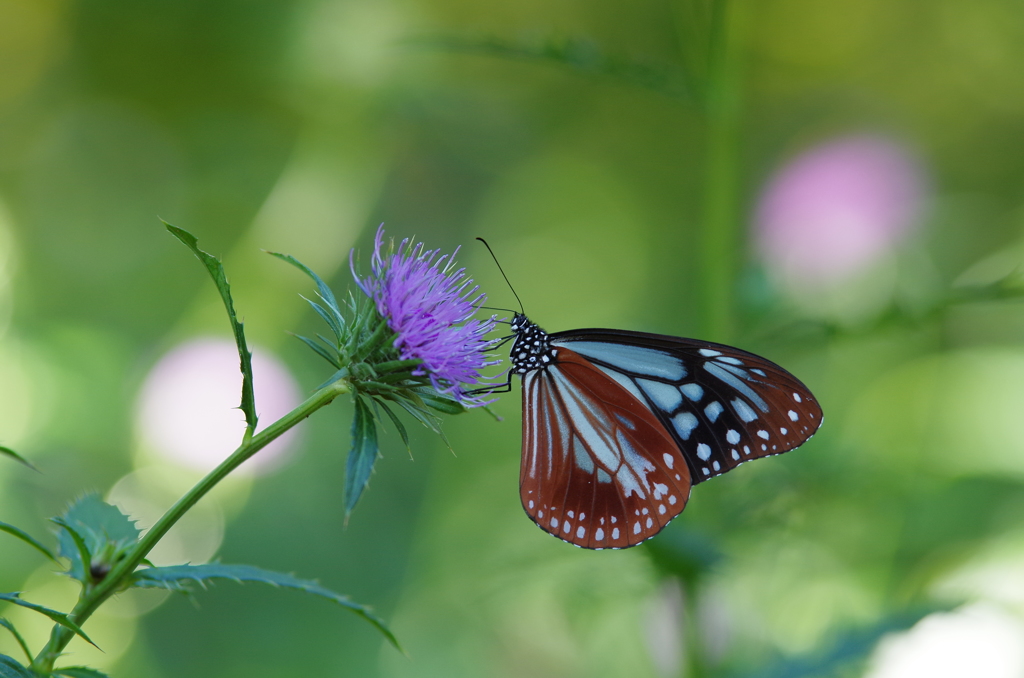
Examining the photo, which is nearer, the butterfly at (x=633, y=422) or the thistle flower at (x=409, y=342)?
the thistle flower at (x=409, y=342)

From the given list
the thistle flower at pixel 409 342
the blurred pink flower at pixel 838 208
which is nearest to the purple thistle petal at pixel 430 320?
the thistle flower at pixel 409 342

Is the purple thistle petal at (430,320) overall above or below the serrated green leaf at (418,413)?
above

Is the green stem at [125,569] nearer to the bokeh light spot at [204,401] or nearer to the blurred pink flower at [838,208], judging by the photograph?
the bokeh light spot at [204,401]

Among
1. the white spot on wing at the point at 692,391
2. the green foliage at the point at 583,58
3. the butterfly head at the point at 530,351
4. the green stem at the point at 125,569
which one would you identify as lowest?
the green stem at the point at 125,569

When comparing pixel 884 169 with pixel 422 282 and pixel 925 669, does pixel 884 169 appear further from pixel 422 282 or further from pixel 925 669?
pixel 422 282

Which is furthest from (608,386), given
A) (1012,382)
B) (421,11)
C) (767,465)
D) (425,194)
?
(421,11)

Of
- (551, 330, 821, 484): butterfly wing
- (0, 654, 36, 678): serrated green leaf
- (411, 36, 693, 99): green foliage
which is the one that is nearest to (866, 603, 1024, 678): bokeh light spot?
(551, 330, 821, 484): butterfly wing
